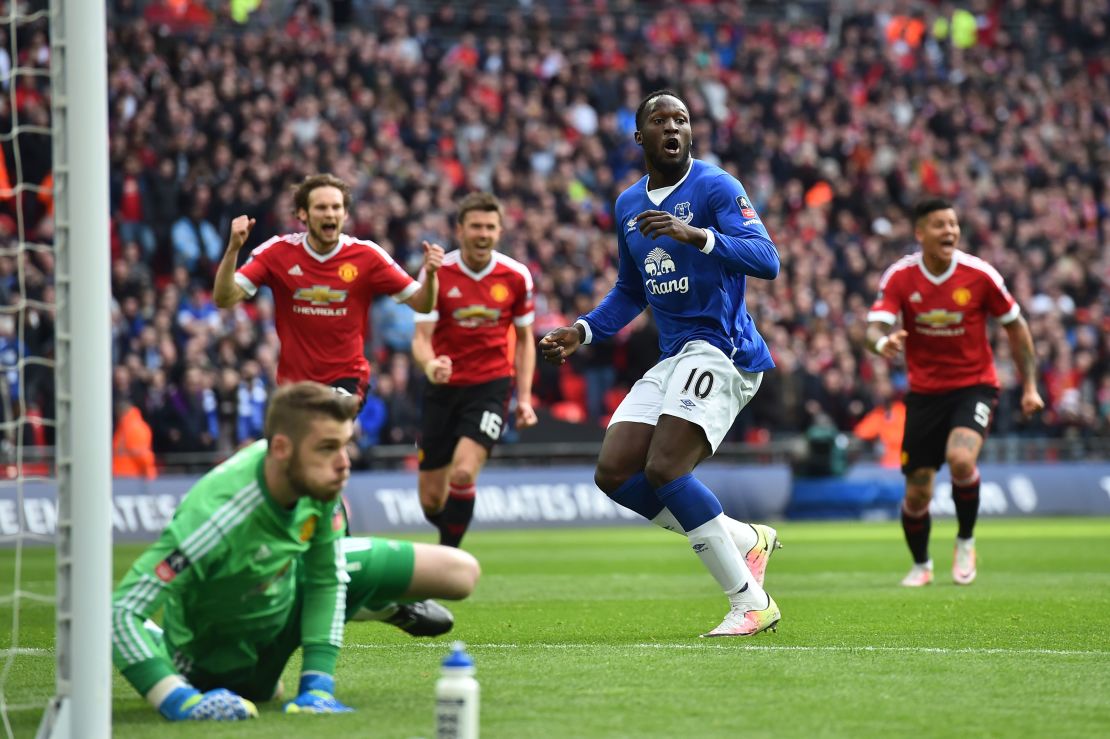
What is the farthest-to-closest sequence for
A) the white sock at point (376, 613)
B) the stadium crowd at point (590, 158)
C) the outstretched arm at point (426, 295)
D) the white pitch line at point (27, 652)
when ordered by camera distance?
1. the stadium crowd at point (590, 158)
2. the outstretched arm at point (426, 295)
3. the white pitch line at point (27, 652)
4. the white sock at point (376, 613)

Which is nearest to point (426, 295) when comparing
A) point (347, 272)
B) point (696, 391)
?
point (347, 272)

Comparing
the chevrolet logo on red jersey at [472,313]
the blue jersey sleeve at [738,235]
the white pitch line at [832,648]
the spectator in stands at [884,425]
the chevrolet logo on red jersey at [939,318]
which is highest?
the blue jersey sleeve at [738,235]

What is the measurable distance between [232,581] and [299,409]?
2.02ft

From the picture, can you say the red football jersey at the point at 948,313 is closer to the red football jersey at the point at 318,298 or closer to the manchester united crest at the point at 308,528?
the red football jersey at the point at 318,298

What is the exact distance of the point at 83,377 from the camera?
5.10 m

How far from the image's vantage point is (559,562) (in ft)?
51.6

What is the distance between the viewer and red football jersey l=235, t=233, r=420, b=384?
1037cm

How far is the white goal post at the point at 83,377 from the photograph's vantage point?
200 inches

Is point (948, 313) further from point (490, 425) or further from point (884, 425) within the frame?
point (884, 425)

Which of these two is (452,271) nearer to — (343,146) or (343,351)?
(343,351)

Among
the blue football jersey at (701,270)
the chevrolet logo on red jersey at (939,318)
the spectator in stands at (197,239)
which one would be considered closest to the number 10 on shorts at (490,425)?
the chevrolet logo on red jersey at (939,318)

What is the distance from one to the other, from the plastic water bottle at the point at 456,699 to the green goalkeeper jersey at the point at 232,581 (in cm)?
→ 116

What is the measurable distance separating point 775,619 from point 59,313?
4.24 meters

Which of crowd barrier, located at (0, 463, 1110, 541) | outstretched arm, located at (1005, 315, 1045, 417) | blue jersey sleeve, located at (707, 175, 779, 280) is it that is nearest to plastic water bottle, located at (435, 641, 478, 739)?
blue jersey sleeve, located at (707, 175, 779, 280)
